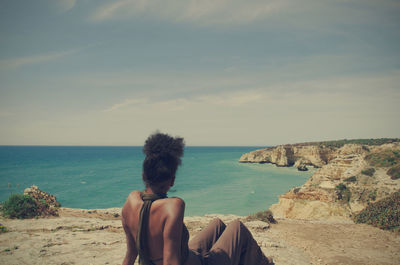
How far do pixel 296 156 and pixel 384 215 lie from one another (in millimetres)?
57346

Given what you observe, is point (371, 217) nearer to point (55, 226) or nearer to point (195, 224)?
point (195, 224)

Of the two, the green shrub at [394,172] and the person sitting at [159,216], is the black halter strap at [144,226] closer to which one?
the person sitting at [159,216]

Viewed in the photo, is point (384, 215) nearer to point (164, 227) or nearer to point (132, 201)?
point (164, 227)

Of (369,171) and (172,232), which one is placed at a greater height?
(172,232)

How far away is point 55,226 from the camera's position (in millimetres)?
7180

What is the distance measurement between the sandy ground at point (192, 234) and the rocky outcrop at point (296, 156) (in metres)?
49.1

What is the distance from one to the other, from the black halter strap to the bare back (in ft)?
0.11

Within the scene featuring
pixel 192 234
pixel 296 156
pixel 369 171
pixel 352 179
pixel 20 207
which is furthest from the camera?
pixel 296 156

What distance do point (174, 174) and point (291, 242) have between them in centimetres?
602

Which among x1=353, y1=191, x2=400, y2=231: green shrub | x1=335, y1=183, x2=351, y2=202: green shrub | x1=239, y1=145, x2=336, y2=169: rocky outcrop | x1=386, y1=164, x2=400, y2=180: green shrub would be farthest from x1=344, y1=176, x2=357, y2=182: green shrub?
x1=239, y1=145, x2=336, y2=169: rocky outcrop

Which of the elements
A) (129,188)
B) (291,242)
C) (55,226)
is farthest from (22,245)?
(129,188)

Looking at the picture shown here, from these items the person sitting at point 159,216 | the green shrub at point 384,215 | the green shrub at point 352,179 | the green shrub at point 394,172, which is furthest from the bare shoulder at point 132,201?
the green shrub at point 394,172

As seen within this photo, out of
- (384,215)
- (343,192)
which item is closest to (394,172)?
(343,192)

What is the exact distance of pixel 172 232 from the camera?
1.99m
